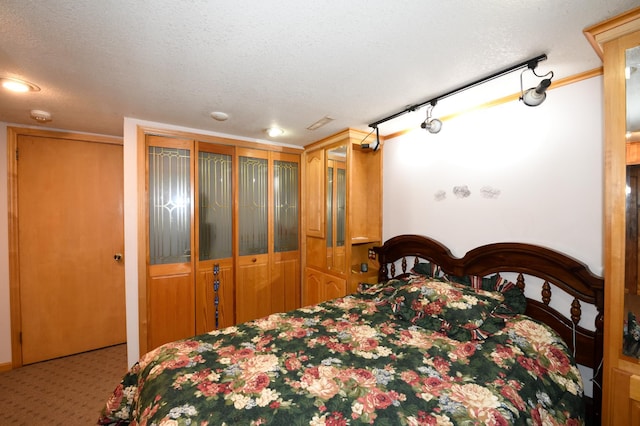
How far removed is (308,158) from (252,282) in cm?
182

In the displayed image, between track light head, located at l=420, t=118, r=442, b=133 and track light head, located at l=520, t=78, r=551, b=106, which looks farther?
track light head, located at l=420, t=118, r=442, b=133

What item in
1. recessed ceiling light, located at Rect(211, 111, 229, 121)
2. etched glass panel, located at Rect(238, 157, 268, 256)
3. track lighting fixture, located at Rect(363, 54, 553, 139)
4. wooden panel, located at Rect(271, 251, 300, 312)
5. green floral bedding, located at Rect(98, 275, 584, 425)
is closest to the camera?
green floral bedding, located at Rect(98, 275, 584, 425)

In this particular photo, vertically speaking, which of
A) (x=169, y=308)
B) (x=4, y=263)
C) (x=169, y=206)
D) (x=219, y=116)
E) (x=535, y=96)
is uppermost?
(x=219, y=116)

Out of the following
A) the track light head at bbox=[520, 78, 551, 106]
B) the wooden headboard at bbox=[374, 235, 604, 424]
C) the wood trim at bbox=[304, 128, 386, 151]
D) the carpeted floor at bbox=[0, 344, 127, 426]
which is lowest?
the carpeted floor at bbox=[0, 344, 127, 426]

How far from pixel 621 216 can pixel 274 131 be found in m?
2.79

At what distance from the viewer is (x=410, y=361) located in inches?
55.6

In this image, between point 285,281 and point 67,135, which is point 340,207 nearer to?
point 285,281

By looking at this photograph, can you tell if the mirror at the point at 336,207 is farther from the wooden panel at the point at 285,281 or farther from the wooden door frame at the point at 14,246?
the wooden door frame at the point at 14,246

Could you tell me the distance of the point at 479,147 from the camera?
225cm

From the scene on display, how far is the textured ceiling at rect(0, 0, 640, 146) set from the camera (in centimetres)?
118

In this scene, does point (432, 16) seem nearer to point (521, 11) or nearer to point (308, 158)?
point (521, 11)

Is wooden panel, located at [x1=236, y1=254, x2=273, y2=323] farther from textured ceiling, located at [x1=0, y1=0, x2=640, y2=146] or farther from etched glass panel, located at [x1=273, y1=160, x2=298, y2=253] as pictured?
textured ceiling, located at [x1=0, y1=0, x2=640, y2=146]

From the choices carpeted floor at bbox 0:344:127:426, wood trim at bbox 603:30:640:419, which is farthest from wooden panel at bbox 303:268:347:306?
carpeted floor at bbox 0:344:127:426

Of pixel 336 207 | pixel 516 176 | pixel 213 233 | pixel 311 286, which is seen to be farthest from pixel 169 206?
pixel 516 176
